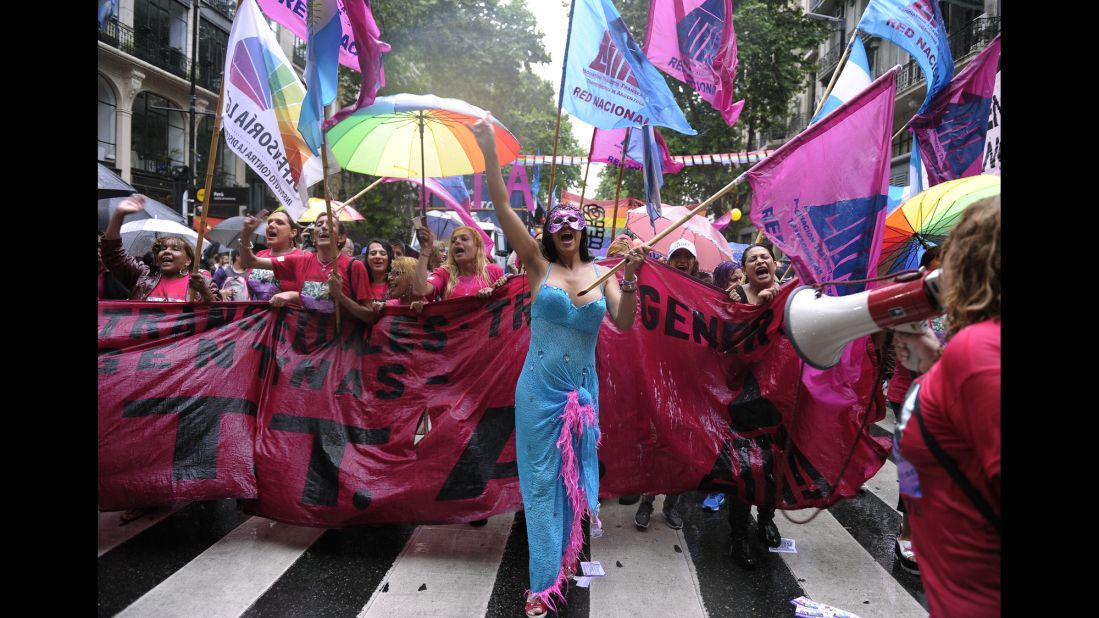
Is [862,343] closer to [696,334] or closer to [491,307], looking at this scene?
[696,334]

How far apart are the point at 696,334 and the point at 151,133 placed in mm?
28141

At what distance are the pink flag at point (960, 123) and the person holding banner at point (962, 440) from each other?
4.19 metres

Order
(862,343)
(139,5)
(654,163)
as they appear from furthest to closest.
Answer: (139,5) < (654,163) < (862,343)

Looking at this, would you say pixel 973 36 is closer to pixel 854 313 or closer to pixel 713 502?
pixel 713 502

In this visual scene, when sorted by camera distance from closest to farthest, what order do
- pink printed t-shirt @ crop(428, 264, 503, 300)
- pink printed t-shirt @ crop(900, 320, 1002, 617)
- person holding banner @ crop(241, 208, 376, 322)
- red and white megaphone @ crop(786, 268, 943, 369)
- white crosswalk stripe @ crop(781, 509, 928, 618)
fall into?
pink printed t-shirt @ crop(900, 320, 1002, 617) < red and white megaphone @ crop(786, 268, 943, 369) < white crosswalk stripe @ crop(781, 509, 928, 618) < person holding banner @ crop(241, 208, 376, 322) < pink printed t-shirt @ crop(428, 264, 503, 300)

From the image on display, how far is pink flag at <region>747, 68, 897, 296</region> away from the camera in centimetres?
340

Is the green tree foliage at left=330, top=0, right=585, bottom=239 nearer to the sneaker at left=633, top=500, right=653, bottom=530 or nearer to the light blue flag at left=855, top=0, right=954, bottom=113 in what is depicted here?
the light blue flag at left=855, top=0, right=954, bottom=113

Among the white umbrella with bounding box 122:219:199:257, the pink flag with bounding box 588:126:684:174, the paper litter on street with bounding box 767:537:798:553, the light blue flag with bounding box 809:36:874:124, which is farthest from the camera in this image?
the white umbrella with bounding box 122:219:199:257

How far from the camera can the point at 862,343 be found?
12.3ft

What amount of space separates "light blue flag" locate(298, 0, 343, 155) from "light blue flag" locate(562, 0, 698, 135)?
153 cm

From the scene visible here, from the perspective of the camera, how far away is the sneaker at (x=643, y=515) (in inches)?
181

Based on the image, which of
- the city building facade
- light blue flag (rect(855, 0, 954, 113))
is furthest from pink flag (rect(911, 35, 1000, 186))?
the city building facade

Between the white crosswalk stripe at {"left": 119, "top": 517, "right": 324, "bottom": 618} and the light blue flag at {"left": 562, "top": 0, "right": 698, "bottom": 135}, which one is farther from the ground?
the light blue flag at {"left": 562, "top": 0, "right": 698, "bottom": 135}
